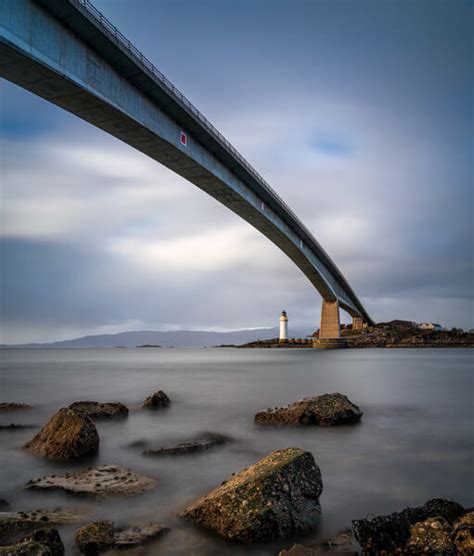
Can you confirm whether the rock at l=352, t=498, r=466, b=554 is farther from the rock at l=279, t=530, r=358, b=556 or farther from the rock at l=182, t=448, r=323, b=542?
the rock at l=182, t=448, r=323, b=542

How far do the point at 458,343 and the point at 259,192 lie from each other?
81283 millimetres

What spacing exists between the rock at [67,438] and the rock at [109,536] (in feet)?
10.7

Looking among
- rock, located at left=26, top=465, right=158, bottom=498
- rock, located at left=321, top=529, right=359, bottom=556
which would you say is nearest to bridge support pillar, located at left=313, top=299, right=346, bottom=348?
rock, located at left=26, top=465, right=158, bottom=498

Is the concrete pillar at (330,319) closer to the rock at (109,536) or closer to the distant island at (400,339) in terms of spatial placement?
the distant island at (400,339)

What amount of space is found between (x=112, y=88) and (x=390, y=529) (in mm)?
16615

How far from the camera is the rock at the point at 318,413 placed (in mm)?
10406

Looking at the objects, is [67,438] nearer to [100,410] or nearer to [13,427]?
[100,410]

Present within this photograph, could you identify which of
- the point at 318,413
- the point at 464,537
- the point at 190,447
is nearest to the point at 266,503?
the point at 464,537

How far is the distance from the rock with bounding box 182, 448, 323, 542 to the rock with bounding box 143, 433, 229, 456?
333 centimetres

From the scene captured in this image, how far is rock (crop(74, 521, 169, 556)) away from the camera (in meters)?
4.16

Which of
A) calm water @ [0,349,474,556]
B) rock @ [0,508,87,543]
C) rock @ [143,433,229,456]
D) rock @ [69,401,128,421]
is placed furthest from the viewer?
rock @ [69,401,128,421]

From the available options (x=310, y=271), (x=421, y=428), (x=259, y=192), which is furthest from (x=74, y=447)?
(x=310, y=271)

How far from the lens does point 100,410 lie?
1202 centimetres

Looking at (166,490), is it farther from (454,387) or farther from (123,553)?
(454,387)
